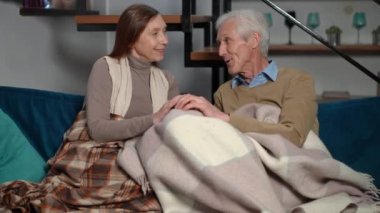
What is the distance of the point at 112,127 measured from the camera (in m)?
1.77

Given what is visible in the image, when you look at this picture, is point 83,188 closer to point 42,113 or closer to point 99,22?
point 42,113

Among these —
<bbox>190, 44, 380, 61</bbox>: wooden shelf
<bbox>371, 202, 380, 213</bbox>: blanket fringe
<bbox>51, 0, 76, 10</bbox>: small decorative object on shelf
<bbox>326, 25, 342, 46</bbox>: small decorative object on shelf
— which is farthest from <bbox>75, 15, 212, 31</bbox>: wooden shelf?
<bbox>326, 25, 342, 46</bbox>: small decorative object on shelf

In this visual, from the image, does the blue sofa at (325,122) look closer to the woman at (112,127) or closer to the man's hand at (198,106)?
the woman at (112,127)

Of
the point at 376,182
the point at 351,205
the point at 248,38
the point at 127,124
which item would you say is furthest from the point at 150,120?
the point at 376,182

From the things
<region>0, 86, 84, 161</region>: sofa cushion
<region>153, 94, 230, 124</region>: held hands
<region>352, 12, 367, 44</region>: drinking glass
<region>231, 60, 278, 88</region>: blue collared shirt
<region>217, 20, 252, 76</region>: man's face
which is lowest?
<region>0, 86, 84, 161</region>: sofa cushion

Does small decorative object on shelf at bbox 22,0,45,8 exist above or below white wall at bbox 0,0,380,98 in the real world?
above

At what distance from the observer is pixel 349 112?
78.2 inches

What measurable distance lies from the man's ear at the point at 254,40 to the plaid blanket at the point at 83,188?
670 millimetres

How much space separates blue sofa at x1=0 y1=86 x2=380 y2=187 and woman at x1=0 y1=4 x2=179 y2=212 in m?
0.22

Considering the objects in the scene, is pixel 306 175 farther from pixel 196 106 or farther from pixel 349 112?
pixel 349 112

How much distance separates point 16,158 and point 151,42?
29.0 inches

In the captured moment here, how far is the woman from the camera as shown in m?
1.56

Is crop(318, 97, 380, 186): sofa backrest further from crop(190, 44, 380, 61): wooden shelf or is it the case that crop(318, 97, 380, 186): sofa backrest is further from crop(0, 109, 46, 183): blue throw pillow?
crop(190, 44, 380, 61): wooden shelf

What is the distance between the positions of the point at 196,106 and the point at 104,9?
2563 millimetres
